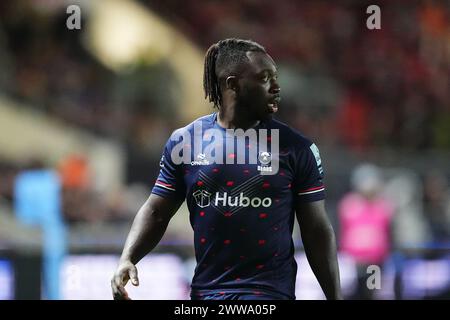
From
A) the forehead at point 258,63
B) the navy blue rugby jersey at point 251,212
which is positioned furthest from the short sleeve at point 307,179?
the forehead at point 258,63

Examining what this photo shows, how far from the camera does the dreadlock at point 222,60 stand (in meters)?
4.89

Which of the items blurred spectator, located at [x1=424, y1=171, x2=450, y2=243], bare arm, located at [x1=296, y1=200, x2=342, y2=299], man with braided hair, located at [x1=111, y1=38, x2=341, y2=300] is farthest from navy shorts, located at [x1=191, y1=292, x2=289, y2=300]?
blurred spectator, located at [x1=424, y1=171, x2=450, y2=243]

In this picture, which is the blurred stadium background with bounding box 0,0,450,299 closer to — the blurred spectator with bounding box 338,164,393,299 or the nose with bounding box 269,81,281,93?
the blurred spectator with bounding box 338,164,393,299

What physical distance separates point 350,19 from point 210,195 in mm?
14800

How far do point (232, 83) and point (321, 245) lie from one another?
0.88m

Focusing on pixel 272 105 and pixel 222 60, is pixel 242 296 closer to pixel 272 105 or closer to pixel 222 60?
pixel 272 105

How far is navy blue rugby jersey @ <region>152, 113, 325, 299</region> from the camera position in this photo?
4809 mm

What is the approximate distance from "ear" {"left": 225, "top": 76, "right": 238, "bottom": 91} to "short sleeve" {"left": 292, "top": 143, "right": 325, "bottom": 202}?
44cm

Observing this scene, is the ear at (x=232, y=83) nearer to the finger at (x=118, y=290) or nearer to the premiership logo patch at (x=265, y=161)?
the premiership logo patch at (x=265, y=161)

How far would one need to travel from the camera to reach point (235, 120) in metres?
4.95

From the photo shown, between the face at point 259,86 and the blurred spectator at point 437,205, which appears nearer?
Result: the face at point 259,86

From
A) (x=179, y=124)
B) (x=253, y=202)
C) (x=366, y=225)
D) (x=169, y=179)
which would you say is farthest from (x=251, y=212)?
(x=179, y=124)

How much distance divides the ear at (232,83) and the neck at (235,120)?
0.30 ft
